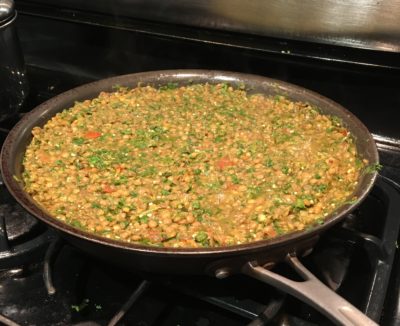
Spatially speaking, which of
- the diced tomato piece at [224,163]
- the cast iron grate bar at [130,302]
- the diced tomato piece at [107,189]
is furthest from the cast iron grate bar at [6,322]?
the diced tomato piece at [224,163]

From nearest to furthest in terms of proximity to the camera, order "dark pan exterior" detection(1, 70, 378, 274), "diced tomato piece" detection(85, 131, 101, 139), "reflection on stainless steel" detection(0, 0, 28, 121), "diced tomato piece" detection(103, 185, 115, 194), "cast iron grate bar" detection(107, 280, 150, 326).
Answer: "dark pan exterior" detection(1, 70, 378, 274) < "cast iron grate bar" detection(107, 280, 150, 326) < "diced tomato piece" detection(103, 185, 115, 194) < "diced tomato piece" detection(85, 131, 101, 139) < "reflection on stainless steel" detection(0, 0, 28, 121)

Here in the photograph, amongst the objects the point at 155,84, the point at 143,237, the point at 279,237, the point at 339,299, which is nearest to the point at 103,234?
the point at 143,237

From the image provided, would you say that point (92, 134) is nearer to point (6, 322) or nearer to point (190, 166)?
point (190, 166)

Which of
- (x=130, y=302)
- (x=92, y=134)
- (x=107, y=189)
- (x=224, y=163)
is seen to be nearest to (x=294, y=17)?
(x=224, y=163)

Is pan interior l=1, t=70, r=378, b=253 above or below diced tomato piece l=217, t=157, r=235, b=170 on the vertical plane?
above

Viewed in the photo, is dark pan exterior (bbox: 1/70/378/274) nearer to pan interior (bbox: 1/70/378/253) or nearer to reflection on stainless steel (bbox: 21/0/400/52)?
pan interior (bbox: 1/70/378/253)

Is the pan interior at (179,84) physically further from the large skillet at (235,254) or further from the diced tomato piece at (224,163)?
the diced tomato piece at (224,163)

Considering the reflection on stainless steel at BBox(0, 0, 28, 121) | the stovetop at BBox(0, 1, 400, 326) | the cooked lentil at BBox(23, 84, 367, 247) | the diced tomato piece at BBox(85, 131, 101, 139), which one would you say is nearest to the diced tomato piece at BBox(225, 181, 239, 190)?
the cooked lentil at BBox(23, 84, 367, 247)

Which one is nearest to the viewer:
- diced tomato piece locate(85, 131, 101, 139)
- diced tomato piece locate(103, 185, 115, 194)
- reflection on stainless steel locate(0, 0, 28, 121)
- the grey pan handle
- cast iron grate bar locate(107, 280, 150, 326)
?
the grey pan handle
